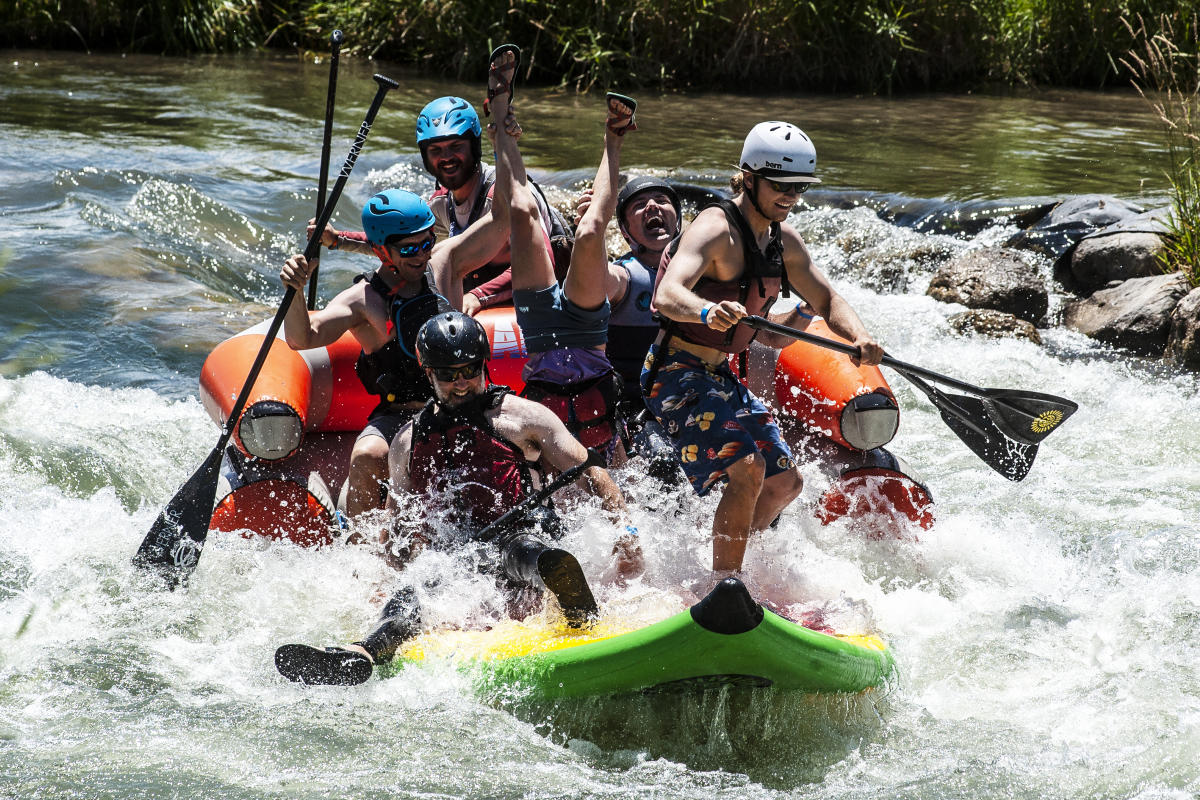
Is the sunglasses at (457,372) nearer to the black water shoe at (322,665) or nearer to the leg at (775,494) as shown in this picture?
the black water shoe at (322,665)

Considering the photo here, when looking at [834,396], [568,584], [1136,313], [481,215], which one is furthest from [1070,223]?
[568,584]

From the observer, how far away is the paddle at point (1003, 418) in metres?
4.31

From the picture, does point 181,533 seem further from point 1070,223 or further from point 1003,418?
point 1070,223

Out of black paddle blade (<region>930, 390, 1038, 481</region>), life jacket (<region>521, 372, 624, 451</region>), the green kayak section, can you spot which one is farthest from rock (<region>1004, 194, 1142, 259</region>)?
the green kayak section

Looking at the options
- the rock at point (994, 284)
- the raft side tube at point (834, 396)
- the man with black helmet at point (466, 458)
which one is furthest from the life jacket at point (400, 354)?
the rock at point (994, 284)

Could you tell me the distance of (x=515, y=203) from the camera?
441cm

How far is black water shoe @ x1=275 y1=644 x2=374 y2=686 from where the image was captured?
3498 mm

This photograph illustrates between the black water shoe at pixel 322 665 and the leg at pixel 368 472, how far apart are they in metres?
0.87

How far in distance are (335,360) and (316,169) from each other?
679 cm

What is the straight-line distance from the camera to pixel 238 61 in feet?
54.0

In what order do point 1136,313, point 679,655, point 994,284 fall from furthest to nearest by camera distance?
point 994,284 < point 1136,313 < point 679,655

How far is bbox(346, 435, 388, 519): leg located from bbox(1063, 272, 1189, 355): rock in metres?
5.15

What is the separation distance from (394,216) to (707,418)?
1.31 m

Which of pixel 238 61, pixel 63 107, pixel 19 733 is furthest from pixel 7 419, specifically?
pixel 238 61
